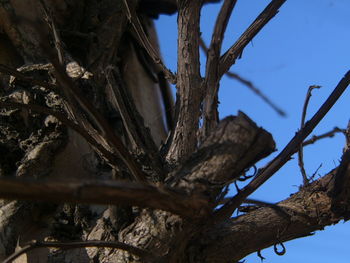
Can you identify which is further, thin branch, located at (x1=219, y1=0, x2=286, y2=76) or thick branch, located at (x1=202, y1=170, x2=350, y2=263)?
thin branch, located at (x1=219, y1=0, x2=286, y2=76)

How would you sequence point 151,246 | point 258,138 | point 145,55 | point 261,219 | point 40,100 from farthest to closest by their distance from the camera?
point 145,55
point 40,100
point 261,219
point 151,246
point 258,138

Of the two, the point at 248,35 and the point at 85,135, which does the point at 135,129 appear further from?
the point at 248,35

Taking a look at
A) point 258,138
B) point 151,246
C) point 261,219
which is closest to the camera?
point 258,138

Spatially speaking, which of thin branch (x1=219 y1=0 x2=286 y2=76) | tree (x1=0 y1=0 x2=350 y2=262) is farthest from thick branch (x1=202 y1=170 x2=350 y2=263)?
thin branch (x1=219 y1=0 x2=286 y2=76)

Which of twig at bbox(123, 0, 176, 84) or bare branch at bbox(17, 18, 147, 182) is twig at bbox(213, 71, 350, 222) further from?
twig at bbox(123, 0, 176, 84)

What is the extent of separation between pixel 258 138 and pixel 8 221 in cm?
70

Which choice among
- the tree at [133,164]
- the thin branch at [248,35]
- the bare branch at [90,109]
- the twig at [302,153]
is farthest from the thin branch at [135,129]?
Result: the twig at [302,153]

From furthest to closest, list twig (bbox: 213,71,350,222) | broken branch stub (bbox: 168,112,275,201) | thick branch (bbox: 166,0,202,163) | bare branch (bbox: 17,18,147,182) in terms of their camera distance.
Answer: thick branch (bbox: 166,0,202,163), twig (bbox: 213,71,350,222), broken branch stub (bbox: 168,112,275,201), bare branch (bbox: 17,18,147,182)

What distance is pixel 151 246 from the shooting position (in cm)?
110

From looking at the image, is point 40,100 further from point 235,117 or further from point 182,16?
point 235,117

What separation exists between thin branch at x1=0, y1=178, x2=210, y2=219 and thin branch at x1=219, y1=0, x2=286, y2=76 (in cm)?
53

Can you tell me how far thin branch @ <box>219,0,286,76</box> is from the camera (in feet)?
4.26

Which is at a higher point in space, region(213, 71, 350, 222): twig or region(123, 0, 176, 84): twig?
region(123, 0, 176, 84): twig

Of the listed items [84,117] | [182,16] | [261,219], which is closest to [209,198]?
[261,219]
